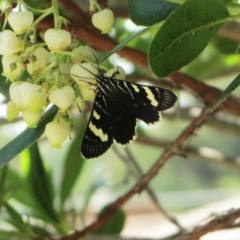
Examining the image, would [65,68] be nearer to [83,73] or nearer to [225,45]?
[83,73]

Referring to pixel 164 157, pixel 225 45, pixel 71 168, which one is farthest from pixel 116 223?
pixel 225 45

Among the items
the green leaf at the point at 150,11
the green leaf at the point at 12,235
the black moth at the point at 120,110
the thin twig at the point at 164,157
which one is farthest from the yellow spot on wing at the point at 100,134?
the green leaf at the point at 12,235

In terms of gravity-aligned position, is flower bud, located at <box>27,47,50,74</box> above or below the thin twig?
below

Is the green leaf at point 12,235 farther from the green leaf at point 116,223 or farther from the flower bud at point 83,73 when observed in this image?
the flower bud at point 83,73

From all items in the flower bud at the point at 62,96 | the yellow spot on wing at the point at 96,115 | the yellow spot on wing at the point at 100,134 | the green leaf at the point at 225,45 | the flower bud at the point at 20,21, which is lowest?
the flower bud at the point at 62,96

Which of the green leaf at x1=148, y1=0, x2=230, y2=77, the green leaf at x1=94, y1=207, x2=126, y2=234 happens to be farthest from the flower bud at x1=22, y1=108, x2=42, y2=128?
the green leaf at x1=94, y1=207, x2=126, y2=234

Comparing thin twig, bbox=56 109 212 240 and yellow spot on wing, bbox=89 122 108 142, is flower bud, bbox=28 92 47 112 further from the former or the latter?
thin twig, bbox=56 109 212 240
